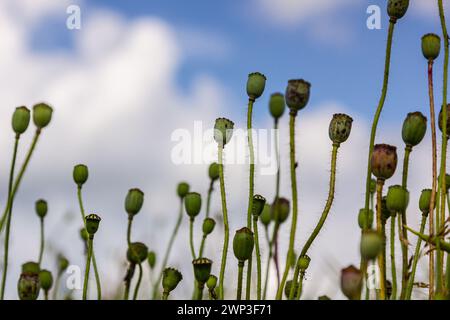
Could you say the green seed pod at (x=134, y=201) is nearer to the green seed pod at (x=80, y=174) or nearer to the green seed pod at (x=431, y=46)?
the green seed pod at (x=80, y=174)

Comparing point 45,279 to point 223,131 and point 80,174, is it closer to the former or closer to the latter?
point 80,174

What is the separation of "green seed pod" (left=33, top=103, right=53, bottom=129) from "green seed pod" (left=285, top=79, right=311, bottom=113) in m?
0.79

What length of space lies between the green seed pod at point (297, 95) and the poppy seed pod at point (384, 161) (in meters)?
0.26

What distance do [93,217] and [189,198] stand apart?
24.7 inches

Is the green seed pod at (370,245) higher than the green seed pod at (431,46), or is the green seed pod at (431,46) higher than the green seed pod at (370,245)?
the green seed pod at (431,46)

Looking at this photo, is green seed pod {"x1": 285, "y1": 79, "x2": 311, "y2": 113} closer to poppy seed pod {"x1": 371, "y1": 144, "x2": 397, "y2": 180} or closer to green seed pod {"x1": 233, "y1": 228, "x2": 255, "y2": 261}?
poppy seed pod {"x1": 371, "y1": 144, "x2": 397, "y2": 180}

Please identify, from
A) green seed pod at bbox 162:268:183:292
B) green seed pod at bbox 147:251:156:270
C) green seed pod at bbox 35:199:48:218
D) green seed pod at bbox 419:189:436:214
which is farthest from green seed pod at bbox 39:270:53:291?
green seed pod at bbox 419:189:436:214

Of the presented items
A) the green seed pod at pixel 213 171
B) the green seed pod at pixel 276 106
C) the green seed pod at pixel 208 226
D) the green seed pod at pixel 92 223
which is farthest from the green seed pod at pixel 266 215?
the green seed pod at pixel 92 223

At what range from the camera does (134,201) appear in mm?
2748

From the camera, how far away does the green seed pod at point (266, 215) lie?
2.92 metres
